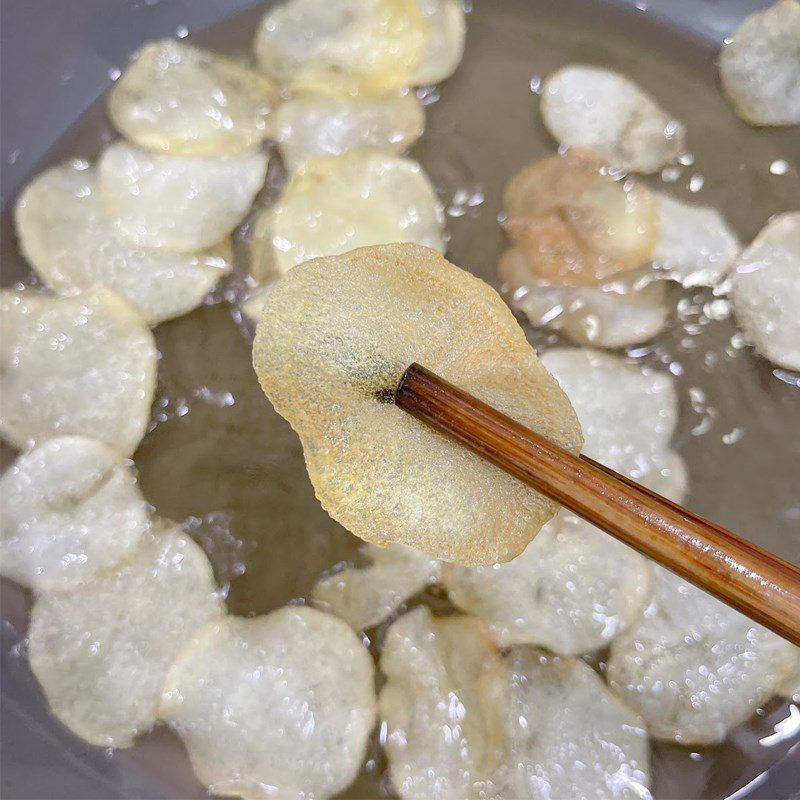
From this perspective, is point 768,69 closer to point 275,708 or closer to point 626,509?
point 626,509

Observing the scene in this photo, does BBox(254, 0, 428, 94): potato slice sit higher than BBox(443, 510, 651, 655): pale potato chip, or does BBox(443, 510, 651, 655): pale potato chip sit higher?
BBox(254, 0, 428, 94): potato slice

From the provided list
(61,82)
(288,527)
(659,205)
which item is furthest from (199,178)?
(659,205)

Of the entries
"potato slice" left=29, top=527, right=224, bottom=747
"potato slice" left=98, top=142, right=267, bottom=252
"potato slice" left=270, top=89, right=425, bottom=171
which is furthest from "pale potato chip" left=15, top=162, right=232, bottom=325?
"potato slice" left=29, top=527, right=224, bottom=747

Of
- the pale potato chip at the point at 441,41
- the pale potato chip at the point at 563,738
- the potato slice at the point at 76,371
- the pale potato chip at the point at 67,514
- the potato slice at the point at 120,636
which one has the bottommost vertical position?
the pale potato chip at the point at 563,738

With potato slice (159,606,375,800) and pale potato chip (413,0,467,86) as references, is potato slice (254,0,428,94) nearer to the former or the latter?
pale potato chip (413,0,467,86)

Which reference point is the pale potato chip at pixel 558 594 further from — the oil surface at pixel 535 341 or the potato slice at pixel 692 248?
the potato slice at pixel 692 248

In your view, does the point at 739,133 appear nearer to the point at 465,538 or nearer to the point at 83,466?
the point at 465,538

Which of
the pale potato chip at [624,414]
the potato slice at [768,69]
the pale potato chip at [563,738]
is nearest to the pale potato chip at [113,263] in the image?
the pale potato chip at [624,414]
